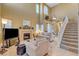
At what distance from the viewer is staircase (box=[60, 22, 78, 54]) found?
246 centimetres

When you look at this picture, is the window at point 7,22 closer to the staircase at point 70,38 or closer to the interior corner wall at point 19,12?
the interior corner wall at point 19,12

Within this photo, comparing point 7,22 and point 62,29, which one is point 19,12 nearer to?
point 7,22

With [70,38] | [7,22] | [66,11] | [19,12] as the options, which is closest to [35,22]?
[19,12]

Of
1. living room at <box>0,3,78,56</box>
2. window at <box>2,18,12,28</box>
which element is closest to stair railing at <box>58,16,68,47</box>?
living room at <box>0,3,78,56</box>

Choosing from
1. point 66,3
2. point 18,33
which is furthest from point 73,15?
point 18,33

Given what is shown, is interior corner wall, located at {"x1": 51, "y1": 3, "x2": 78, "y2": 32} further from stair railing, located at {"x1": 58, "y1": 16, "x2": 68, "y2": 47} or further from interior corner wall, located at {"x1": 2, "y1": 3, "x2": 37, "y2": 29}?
interior corner wall, located at {"x1": 2, "y1": 3, "x2": 37, "y2": 29}

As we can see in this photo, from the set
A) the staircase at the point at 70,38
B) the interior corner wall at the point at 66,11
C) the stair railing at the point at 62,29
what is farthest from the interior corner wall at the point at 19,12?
the staircase at the point at 70,38

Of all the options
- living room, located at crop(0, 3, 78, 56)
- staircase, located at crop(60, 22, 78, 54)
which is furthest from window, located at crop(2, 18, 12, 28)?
staircase, located at crop(60, 22, 78, 54)

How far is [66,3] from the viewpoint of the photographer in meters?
2.45

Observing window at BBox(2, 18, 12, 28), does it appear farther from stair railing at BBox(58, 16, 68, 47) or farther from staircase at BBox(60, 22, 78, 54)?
staircase at BBox(60, 22, 78, 54)

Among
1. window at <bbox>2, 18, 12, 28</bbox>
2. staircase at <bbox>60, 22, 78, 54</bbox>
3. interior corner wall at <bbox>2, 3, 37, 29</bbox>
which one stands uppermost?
interior corner wall at <bbox>2, 3, 37, 29</bbox>

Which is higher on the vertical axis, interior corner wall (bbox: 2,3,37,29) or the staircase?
interior corner wall (bbox: 2,3,37,29)

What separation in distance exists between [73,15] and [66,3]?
30 centimetres

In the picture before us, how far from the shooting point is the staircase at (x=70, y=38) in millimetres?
2455
